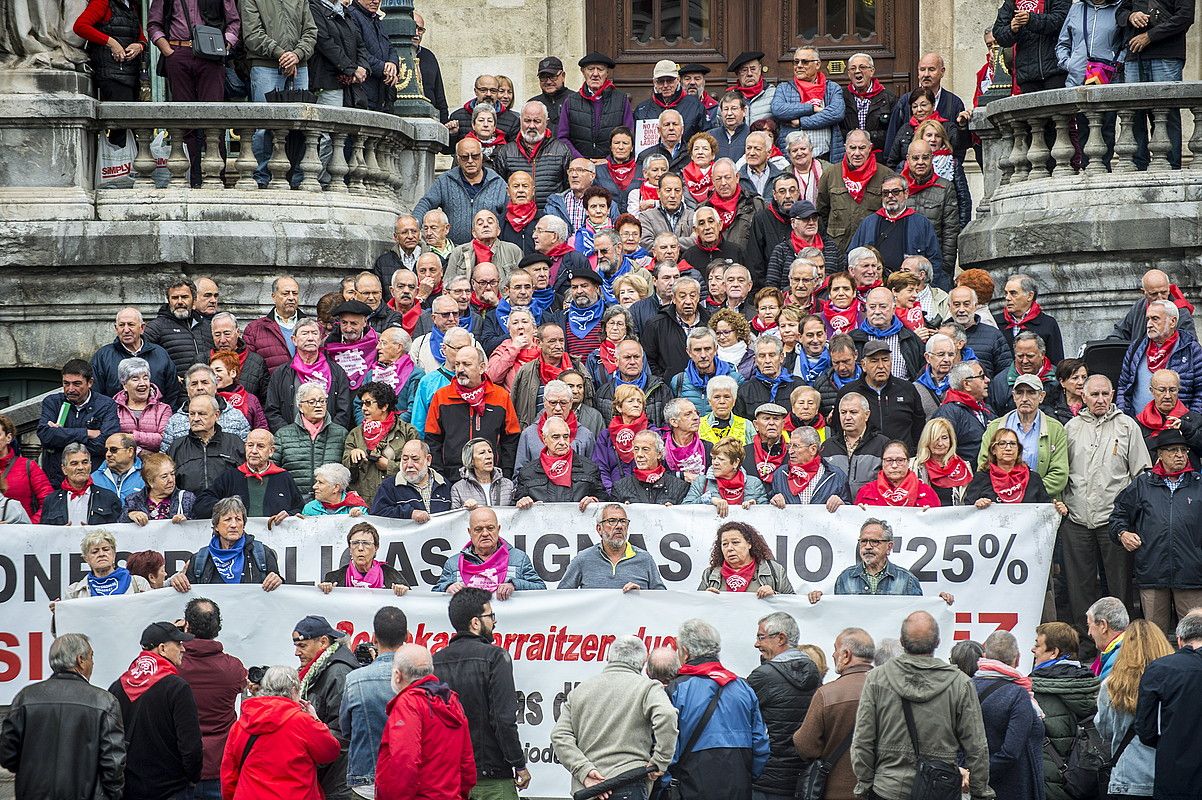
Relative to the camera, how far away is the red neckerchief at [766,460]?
14016mm

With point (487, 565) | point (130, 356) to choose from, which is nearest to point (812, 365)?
point (487, 565)

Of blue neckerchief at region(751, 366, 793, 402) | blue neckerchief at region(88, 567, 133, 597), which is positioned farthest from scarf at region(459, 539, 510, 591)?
blue neckerchief at region(751, 366, 793, 402)

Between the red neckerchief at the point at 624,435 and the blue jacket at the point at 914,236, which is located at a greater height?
the blue jacket at the point at 914,236

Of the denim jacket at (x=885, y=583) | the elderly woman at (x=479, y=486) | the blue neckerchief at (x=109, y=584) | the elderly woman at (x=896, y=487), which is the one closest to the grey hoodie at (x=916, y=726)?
the denim jacket at (x=885, y=583)

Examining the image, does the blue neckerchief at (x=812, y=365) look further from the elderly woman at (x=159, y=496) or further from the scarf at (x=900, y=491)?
the elderly woman at (x=159, y=496)

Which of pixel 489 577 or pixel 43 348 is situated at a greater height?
pixel 43 348

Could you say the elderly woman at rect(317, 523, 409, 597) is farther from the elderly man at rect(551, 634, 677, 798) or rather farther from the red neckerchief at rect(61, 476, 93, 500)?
the elderly man at rect(551, 634, 677, 798)

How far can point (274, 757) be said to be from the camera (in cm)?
1031

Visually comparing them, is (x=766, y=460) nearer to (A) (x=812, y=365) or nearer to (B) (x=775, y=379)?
(B) (x=775, y=379)

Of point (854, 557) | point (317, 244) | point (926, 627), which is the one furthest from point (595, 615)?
point (317, 244)

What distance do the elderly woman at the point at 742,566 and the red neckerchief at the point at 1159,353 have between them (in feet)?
12.6

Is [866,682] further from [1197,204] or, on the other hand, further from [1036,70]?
[1036,70]

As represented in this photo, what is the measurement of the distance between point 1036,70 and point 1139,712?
28.4ft

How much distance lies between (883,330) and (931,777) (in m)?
5.53
